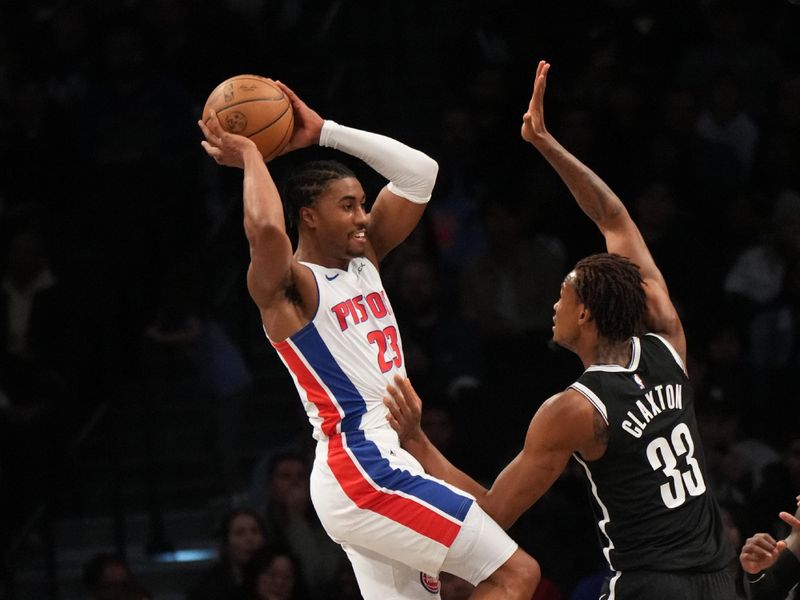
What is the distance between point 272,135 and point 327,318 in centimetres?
72

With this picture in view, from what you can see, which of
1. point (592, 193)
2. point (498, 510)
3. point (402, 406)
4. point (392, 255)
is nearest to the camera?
point (498, 510)

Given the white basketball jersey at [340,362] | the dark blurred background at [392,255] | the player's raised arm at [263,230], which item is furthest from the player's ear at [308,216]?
the dark blurred background at [392,255]

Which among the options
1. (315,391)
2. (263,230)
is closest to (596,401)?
(315,391)

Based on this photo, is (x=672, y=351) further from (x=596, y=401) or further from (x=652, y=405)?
(x=596, y=401)

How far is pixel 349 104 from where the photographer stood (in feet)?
36.6

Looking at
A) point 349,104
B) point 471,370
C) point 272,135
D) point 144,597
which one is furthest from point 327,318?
point 349,104

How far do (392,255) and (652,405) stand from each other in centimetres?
484

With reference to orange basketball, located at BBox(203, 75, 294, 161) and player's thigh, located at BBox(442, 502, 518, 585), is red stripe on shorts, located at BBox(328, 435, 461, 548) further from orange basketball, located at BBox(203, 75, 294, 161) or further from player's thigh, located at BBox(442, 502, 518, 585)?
orange basketball, located at BBox(203, 75, 294, 161)

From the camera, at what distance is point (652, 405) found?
5.00 m

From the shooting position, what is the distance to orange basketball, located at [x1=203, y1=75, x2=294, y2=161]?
556 centimetres

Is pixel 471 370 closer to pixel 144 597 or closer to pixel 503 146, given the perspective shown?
pixel 503 146

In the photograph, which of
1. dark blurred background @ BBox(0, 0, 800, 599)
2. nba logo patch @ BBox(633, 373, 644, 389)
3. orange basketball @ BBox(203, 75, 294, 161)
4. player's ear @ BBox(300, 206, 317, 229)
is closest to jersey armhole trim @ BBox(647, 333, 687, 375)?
nba logo patch @ BBox(633, 373, 644, 389)

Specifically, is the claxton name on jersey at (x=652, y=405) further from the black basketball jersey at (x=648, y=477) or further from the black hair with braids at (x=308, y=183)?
the black hair with braids at (x=308, y=183)

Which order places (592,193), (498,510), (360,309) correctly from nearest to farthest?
(498,510) < (360,309) < (592,193)
